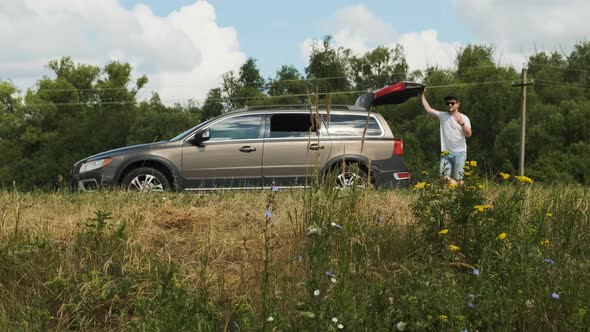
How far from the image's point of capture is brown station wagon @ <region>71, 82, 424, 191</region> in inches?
403

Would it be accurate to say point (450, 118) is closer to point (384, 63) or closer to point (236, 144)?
point (236, 144)

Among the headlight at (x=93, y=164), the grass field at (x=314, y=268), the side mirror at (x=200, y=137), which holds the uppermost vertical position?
the side mirror at (x=200, y=137)

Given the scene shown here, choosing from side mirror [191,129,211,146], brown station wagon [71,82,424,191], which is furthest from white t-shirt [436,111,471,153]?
side mirror [191,129,211,146]

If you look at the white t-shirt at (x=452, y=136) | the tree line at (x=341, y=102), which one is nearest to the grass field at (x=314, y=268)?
the white t-shirt at (x=452, y=136)

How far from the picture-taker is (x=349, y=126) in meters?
10.6

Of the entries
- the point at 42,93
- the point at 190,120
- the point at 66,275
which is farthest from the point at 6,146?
the point at 66,275

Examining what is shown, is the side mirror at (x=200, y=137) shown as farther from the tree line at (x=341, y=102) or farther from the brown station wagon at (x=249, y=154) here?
the tree line at (x=341, y=102)

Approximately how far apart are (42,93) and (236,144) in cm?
5887

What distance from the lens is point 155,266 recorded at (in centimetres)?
477

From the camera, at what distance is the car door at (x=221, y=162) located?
1041 cm

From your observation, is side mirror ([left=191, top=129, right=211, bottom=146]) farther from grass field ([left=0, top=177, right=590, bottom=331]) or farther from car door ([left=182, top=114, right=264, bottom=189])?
grass field ([left=0, top=177, right=590, bottom=331])

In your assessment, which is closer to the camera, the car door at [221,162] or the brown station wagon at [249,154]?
the brown station wagon at [249,154]

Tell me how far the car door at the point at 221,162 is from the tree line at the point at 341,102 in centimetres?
3406

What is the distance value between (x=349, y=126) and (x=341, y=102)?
46.3 meters
